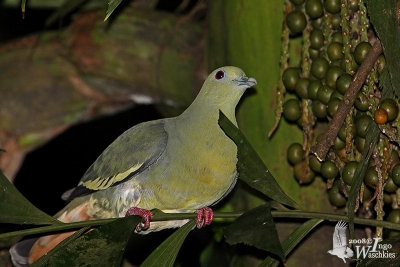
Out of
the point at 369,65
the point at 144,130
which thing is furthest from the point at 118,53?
the point at 369,65

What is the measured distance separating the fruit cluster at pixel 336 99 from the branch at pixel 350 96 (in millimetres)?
34

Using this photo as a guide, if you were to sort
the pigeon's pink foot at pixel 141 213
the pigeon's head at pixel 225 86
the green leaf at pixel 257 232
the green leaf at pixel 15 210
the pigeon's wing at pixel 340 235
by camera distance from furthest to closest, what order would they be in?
the pigeon's head at pixel 225 86, the pigeon's pink foot at pixel 141 213, the pigeon's wing at pixel 340 235, the green leaf at pixel 15 210, the green leaf at pixel 257 232

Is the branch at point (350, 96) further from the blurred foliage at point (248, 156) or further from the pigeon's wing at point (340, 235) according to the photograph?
the pigeon's wing at point (340, 235)

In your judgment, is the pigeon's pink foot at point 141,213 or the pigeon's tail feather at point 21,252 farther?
the pigeon's tail feather at point 21,252

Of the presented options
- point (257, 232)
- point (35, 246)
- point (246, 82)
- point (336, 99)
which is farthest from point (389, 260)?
point (35, 246)

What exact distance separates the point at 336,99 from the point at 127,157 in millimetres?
733

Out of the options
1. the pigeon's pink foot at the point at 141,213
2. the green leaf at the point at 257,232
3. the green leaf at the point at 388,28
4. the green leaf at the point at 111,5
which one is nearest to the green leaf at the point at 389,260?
the green leaf at the point at 257,232

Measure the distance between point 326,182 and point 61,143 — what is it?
7.12ft

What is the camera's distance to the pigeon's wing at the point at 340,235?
6.56 ft

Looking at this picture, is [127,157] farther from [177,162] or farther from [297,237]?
[297,237]

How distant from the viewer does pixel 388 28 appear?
5.22 feet

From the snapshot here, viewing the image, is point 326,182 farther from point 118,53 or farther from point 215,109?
point 118,53

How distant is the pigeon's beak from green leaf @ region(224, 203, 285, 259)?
2.16 feet

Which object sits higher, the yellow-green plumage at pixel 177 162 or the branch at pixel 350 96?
the branch at pixel 350 96
